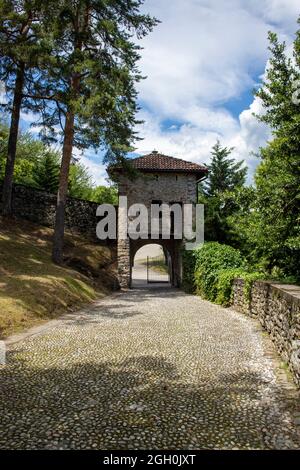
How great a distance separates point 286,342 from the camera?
6.89 m

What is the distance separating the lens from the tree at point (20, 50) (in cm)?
1605

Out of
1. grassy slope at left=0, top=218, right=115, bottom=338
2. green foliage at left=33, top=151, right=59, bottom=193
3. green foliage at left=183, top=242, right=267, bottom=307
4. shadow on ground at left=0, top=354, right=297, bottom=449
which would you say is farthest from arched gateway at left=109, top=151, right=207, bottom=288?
shadow on ground at left=0, top=354, right=297, bottom=449

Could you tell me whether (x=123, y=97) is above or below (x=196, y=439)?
above

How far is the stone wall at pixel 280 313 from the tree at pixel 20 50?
13734 millimetres

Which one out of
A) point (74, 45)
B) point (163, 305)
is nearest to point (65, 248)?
point (163, 305)

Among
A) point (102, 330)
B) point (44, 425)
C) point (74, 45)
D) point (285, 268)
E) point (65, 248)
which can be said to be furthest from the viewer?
point (65, 248)

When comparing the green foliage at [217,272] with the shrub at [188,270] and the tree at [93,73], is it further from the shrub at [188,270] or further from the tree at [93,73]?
the tree at [93,73]

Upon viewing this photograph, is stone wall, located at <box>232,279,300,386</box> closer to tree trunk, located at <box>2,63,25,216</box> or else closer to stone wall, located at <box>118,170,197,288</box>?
stone wall, located at <box>118,170,197,288</box>

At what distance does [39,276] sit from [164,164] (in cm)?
Answer: 1307

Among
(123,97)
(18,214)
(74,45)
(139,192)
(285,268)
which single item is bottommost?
(285,268)

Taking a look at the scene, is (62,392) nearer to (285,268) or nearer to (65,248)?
(285,268)

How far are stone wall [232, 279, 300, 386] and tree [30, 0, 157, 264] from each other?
33.1ft

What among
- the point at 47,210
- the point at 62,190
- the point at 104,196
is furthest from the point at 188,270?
the point at 104,196
